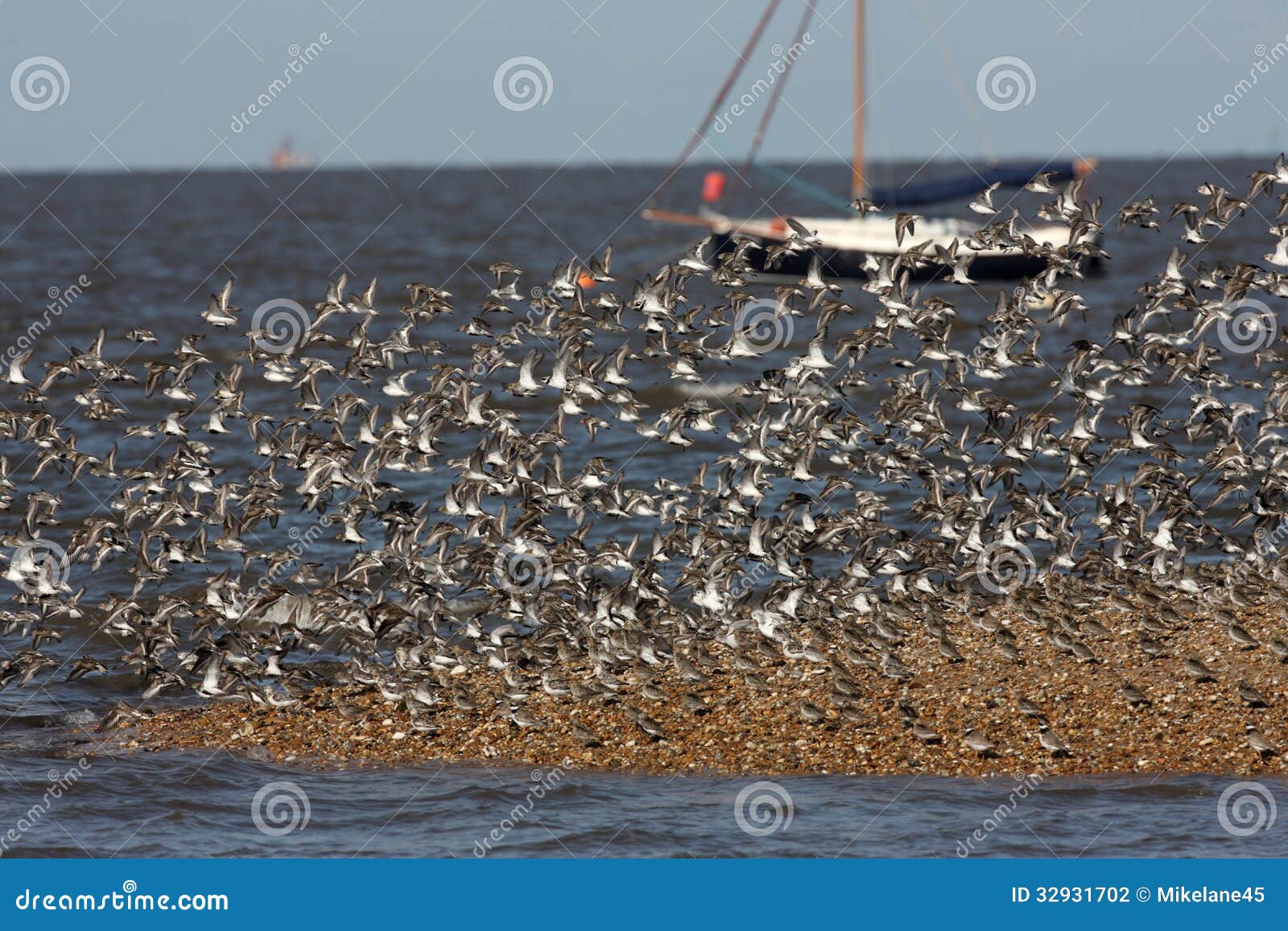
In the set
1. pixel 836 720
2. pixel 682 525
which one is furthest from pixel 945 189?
pixel 836 720

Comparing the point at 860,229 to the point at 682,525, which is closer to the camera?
the point at 682,525

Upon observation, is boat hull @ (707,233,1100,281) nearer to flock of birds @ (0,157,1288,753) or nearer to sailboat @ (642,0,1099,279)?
sailboat @ (642,0,1099,279)

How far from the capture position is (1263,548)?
1883 centimetres

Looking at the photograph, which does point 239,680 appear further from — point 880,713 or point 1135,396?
point 1135,396

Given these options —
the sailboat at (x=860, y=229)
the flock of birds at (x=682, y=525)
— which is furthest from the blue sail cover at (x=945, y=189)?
the flock of birds at (x=682, y=525)

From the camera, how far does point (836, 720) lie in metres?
15.1

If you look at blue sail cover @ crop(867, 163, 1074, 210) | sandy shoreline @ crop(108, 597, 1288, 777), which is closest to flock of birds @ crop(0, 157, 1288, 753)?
sandy shoreline @ crop(108, 597, 1288, 777)

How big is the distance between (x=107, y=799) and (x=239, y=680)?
2752 mm

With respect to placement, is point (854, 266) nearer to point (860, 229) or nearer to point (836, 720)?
point (860, 229)

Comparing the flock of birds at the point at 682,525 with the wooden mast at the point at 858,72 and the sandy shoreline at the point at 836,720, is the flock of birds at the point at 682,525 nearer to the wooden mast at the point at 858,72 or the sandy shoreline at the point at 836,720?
the sandy shoreline at the point at 836,720

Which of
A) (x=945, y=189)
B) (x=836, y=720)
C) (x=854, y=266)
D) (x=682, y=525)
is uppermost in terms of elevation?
(x=945, y=189)

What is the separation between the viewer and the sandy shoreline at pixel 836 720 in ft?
47.0

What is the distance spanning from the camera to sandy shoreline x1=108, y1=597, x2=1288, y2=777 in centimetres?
1433

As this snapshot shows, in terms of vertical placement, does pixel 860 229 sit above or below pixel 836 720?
above
